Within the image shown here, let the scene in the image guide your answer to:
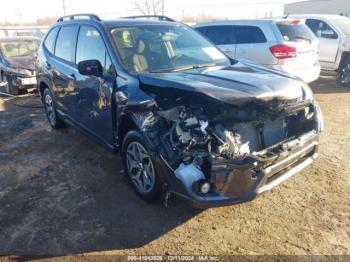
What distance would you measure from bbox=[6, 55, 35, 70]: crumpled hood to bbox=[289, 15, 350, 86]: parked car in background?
324 inches

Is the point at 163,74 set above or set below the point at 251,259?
above

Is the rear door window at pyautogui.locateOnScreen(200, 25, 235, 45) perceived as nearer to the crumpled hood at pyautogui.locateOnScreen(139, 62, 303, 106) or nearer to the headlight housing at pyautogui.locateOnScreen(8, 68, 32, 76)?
the crumpled hood at pyautogui.locateOnScreen(139, 62, 303, 106)

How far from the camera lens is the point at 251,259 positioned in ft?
9.30

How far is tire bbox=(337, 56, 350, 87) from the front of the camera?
938cm

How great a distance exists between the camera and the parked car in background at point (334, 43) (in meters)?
9.39

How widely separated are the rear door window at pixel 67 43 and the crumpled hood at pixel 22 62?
488 cm

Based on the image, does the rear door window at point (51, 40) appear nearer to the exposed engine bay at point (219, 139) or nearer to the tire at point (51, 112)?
the tire at point (51, 112)

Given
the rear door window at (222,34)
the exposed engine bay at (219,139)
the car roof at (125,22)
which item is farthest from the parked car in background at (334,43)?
the exposed engine bay at (219,139)

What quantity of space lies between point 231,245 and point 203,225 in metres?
0.38

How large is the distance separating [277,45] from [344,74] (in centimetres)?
336

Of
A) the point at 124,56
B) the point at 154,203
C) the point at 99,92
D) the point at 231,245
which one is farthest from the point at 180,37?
the point at 231,245

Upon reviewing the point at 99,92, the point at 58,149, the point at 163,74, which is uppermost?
the point at 163,74

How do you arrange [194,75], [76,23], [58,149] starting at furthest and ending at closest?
[58,149] < [76,23] < [194,75]

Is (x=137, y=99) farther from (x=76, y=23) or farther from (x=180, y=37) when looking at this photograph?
(x=76, y=23)
